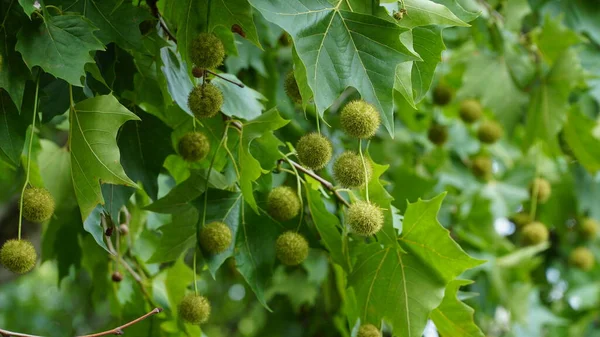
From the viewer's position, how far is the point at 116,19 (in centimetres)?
211

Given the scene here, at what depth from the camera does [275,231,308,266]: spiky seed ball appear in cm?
226

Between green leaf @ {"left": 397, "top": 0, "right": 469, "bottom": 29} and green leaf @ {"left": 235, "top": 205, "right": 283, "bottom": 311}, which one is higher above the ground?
green leaf @ {"left": 397, "top": 0, "right": 469, "bottom": 29}

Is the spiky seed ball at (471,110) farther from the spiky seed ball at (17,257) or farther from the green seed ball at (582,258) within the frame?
the spiky seed ball at (17,257)

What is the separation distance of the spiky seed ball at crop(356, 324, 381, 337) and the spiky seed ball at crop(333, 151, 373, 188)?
1.48 feet

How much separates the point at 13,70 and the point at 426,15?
1028 millimetres

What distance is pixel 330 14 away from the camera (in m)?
1.94

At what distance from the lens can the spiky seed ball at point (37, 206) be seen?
1944 millimetres

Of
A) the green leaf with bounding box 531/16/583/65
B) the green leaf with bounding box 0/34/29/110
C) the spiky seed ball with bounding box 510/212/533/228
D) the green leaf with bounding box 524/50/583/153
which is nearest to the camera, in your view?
the green leaf with bounding box 0/34/29/110

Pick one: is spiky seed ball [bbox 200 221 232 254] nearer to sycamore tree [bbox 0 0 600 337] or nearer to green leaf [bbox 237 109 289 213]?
sycamore tree [bbox 0 0 600 337]

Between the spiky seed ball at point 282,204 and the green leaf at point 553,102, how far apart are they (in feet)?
6.12

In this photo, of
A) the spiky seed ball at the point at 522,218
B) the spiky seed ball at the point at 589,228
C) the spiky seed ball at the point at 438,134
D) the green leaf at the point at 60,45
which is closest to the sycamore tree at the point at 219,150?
the green leaf at the point at 60,45

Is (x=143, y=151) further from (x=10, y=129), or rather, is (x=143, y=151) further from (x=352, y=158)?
(x=352, y=158)

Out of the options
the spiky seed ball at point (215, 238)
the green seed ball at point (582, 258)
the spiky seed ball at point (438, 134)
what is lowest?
the green seed ball at point (582, 258)

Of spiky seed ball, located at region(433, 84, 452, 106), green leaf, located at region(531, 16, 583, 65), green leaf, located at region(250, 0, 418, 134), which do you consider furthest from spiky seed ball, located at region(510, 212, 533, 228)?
green leaf, located at region(250, 0, 418, 134)
